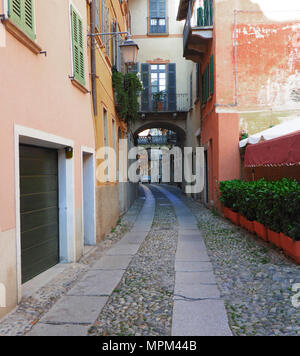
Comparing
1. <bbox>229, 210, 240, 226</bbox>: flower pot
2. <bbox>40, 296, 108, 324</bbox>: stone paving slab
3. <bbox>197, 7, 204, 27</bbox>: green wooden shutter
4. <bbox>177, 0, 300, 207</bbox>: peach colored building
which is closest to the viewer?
<bbox>40, 296, 108, 324</bbox>: stone paving slab

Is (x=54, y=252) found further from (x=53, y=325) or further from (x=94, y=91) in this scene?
(x=94, y=91)

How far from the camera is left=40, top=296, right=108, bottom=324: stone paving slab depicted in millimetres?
3623

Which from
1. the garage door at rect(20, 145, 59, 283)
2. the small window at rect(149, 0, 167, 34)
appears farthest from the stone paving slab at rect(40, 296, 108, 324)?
the small window at rect(149, 0, 167, 34)

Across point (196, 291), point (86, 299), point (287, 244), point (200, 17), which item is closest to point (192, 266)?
point (196, 291)

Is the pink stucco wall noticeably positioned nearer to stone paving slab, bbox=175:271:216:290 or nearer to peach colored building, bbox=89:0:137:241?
peach colored building, bbox=89:0:137:241

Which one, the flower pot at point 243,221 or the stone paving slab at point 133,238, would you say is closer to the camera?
the stone paving slab at point 133,238

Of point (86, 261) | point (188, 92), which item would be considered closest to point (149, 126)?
point (188, 92)

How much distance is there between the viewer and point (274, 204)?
618cm

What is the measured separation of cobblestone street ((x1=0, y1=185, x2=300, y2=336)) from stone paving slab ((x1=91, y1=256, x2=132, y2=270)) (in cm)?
2

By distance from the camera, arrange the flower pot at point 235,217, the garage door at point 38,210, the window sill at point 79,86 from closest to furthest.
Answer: the garage door at point 38,210, the window sill at point 79,86, the flower pot at point 235,217

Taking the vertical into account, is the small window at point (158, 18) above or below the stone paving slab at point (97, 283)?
above

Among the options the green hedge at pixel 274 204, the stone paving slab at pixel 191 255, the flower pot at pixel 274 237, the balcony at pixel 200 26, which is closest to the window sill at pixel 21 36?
the stone paving slab at pixel 191 255

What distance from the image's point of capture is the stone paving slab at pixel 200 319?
3311 millimetres

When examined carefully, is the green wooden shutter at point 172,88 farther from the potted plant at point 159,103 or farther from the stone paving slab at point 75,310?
the stone paving slab at point 75,310
